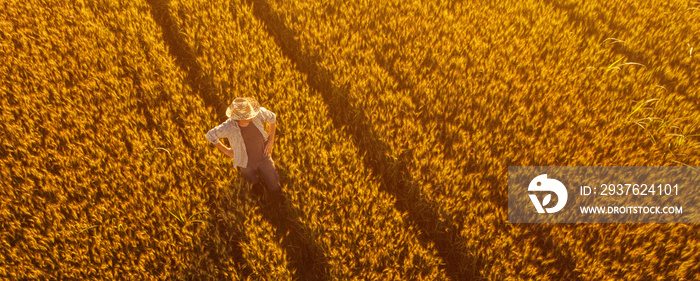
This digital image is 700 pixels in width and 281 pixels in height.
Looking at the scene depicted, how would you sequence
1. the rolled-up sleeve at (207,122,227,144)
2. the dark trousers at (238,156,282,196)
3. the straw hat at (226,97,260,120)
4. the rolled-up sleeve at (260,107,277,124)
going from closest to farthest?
the straw hat at (226,97,260,120)
the rolled-up sleeve at (207,122,227,144)
the rolled-up sleeve at (260,107,277,124)
the dark trousers at (238,156,282,196)

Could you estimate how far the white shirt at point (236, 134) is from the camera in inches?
88.2

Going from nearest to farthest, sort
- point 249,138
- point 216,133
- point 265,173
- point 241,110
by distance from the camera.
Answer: point 241,110, point 216,133, point 249,138, point 265,173

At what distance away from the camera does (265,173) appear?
2705 millimetres

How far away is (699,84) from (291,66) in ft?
15.0

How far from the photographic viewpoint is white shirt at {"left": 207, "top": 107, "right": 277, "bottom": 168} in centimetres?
224

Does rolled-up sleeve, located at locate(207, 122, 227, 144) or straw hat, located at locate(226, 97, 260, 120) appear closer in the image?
straw hat, located at locate(226, 97, 260, 120)

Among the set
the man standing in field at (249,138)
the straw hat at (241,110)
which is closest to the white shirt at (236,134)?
the man standing in field at (249,138)

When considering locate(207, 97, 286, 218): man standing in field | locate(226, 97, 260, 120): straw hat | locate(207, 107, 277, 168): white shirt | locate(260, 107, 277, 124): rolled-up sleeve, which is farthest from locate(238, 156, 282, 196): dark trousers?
locate(226, 97, 260, 120): straw hat

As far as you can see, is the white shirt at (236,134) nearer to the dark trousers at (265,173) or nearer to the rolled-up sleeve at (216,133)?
the rolled-up sleeve at (216,133)

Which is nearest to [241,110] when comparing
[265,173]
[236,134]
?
[236,134]

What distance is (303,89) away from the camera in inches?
134

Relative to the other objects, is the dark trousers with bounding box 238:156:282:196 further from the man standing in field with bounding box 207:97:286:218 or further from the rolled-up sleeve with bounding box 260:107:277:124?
the rolled-up sleeve with bounding box 260:107:277:124

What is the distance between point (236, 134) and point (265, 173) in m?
Answer: 0.55

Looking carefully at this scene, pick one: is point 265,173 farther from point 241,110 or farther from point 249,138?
point 241,110
